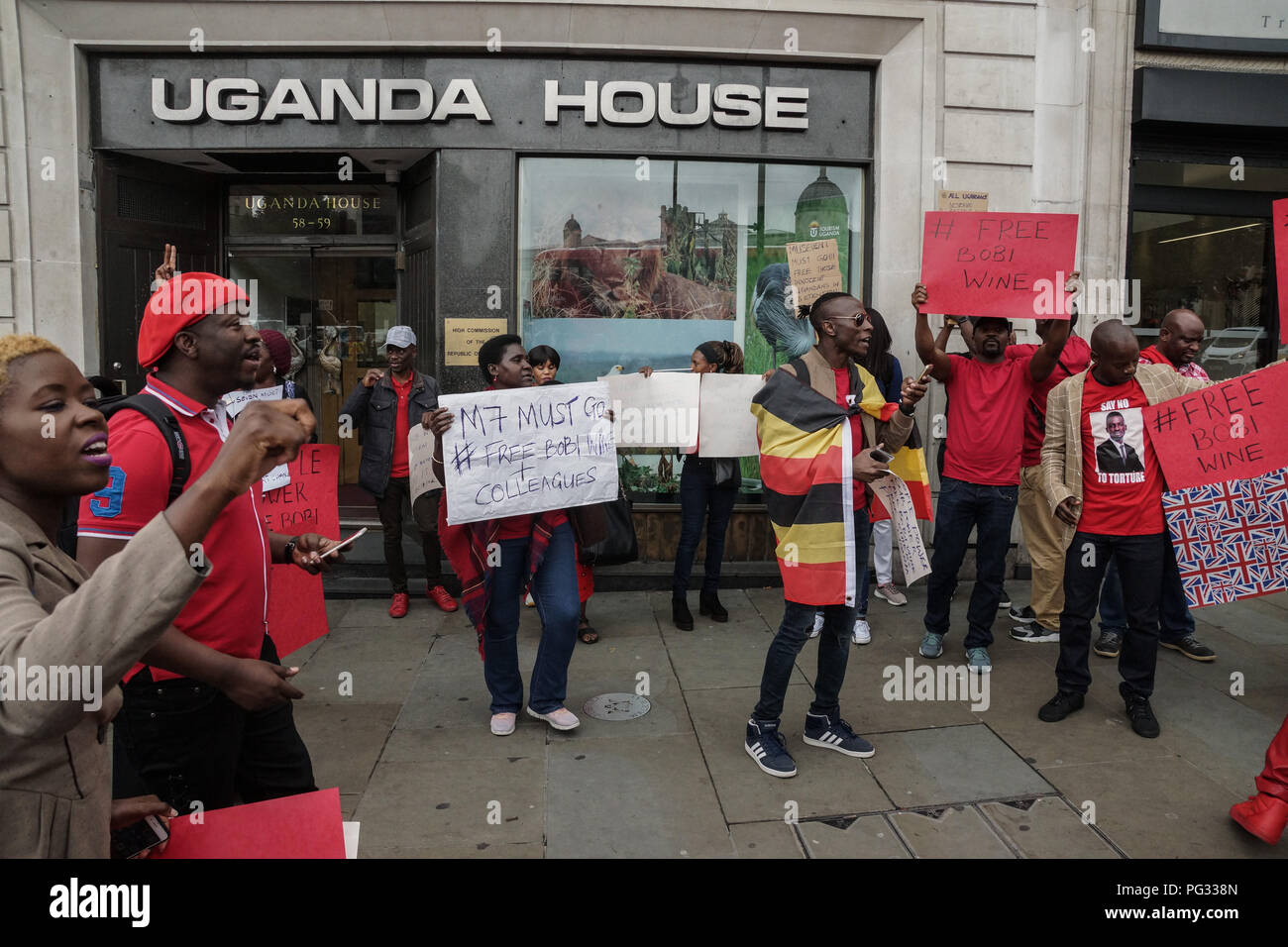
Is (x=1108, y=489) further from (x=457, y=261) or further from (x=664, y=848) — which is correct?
(x=457, y=261)

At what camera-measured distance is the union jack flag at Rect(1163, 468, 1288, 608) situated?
4742mm

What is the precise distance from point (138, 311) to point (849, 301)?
6.83 metres

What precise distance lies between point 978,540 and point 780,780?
2.28m

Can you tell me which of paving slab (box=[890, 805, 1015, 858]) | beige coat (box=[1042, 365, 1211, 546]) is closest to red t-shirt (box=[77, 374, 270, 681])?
paving slab (box=[890, 805, 1015, 858])

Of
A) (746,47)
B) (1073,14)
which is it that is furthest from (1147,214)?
(746,47)

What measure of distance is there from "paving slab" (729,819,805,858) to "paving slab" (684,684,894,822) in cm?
6

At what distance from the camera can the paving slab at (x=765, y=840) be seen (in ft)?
11.6

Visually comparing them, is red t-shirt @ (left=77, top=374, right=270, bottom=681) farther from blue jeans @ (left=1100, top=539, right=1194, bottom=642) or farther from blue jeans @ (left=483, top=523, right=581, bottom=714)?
blue jeans @ (left=1100, top=539, right=1194, bottom=642)

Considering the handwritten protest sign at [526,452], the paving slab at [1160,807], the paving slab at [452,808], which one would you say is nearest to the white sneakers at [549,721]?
the paving slab at [452,808]

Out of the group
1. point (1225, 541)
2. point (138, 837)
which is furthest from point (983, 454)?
point (138, 837)

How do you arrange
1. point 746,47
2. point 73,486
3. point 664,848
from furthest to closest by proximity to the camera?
point 746,47, point 664,848, point 73,486

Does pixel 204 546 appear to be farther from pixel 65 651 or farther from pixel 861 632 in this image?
pixel 861 632

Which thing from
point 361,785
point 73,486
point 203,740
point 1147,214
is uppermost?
point 1147,214

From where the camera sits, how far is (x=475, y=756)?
175 inches
